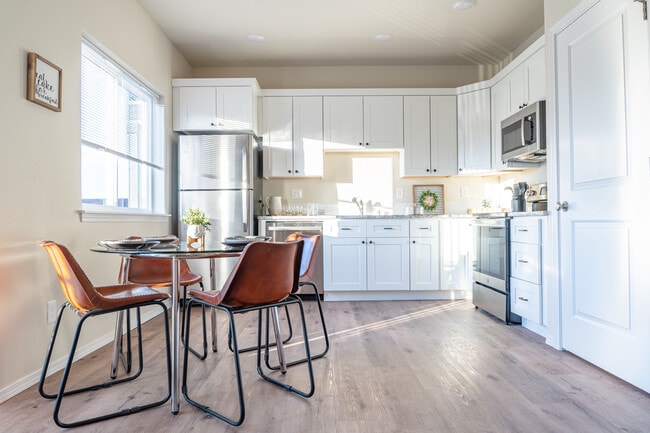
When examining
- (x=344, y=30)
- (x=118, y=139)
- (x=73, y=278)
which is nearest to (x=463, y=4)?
(x=344, y=30)

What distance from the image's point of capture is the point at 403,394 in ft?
6.67

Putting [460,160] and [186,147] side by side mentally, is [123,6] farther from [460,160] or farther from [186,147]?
[460,160]

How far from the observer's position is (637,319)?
6.89 ft

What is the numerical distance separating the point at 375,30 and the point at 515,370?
3.22m

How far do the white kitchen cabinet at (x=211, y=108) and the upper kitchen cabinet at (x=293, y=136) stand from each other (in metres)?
0.37

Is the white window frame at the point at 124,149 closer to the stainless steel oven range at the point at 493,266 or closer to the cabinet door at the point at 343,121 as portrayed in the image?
the cabinet door at the point at 343,121

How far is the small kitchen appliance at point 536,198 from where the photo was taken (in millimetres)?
3418

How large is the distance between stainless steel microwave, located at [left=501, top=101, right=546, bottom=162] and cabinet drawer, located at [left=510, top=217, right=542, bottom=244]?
62 cm

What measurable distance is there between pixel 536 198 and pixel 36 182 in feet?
11.2

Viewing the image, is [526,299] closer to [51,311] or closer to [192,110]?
[51,311]

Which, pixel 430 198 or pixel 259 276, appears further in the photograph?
pixel 430 198

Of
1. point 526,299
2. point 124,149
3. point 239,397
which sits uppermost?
point 124,149

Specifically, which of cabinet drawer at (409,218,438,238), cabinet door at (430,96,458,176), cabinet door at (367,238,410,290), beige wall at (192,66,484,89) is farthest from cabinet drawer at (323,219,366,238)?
beige wall at (192,66,484,89)

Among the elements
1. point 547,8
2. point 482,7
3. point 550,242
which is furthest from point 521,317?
point 482,7
